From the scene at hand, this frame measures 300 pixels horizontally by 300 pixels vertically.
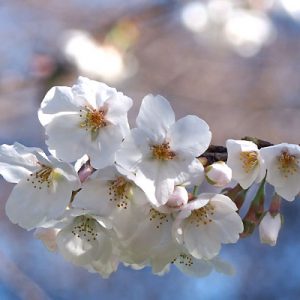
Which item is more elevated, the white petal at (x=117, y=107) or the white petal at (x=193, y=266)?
the white petal at (x=117, y=107)

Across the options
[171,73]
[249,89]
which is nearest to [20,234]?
[171,73]

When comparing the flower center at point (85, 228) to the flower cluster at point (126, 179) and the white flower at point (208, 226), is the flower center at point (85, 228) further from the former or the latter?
the white flower at point (208, 226)

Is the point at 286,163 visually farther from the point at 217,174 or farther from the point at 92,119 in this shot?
the point at 92,119

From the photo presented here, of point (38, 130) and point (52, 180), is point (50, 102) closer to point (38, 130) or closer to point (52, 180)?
point (52, 180)

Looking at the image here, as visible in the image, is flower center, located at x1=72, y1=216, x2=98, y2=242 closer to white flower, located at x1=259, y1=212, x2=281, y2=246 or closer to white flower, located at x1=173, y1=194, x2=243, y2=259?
white flower, located at x1=173, y1=194, x2=243, y2=259

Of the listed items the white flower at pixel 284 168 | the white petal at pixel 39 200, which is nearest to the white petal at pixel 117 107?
the white petal at pixel 39 200
